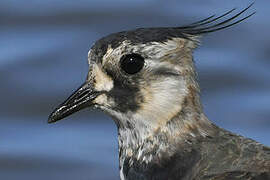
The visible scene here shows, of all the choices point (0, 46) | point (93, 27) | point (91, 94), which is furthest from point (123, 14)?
point (91, 94)

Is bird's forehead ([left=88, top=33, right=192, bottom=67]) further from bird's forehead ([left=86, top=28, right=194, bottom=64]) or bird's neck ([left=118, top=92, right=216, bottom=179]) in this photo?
bird's neck ([left=118, top=92, right=216, bottom=179])

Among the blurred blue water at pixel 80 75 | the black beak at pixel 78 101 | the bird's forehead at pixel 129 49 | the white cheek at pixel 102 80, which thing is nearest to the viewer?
the bird's forehead at pixel 129 49

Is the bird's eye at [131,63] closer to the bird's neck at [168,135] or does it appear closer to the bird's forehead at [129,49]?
the bird's forehead at [129,49]

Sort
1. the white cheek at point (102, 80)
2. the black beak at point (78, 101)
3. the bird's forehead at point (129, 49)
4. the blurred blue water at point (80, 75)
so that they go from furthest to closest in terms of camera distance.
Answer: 1. the blurred blue water at point (80, 75)
2. the black beak at point (78, 101)
3. the white cheek at point (102, 80)
4. the bird's forehead at point (129, 49)

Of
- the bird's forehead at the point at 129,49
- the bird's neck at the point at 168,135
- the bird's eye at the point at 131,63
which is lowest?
the bird's neck at the point at 168,135

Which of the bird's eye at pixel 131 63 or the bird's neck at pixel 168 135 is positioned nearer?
the bird's eye at pixel 131 63

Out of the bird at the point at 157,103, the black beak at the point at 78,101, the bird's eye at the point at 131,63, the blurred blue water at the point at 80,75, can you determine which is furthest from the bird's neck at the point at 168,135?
the blurred blue water at the point at 80,75

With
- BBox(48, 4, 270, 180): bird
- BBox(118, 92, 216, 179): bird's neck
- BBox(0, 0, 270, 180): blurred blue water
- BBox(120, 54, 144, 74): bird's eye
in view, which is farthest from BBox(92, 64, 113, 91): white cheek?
BBox(0, 0, 270, 180): blurred blue water

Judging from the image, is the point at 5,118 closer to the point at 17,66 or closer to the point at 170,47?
the point at 17,66

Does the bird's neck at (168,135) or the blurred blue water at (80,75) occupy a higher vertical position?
the blurred blue water at (80,75)
